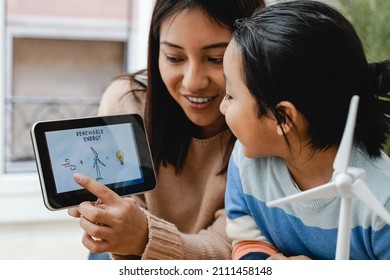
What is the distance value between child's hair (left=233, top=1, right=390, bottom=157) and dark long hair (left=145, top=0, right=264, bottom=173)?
0.15 meters

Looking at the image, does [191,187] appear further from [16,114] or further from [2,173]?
[16,114]

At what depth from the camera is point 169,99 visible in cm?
100

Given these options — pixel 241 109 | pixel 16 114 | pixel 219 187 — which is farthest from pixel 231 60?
pixel 16 114

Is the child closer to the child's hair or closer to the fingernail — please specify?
the child's hair

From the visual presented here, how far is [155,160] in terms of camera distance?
1.02 meters

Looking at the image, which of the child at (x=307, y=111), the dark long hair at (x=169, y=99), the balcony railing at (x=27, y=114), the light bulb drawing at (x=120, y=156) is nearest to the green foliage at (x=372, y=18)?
the dark long hair at (x=169, y=99)

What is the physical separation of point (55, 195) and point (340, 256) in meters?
0.35

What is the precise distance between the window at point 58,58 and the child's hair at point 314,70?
994 mm

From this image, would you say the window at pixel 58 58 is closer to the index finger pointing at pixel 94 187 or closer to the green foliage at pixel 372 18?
the green foliage at pixel 372 18

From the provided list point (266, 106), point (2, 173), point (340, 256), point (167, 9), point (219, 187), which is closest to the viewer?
point (340, 256)

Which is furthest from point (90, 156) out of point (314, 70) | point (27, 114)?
point (27, 114)

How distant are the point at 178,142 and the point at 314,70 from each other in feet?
1.27

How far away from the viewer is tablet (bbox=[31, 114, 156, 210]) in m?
0.76

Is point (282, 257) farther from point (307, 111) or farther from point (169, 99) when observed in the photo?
point (169, 99)
